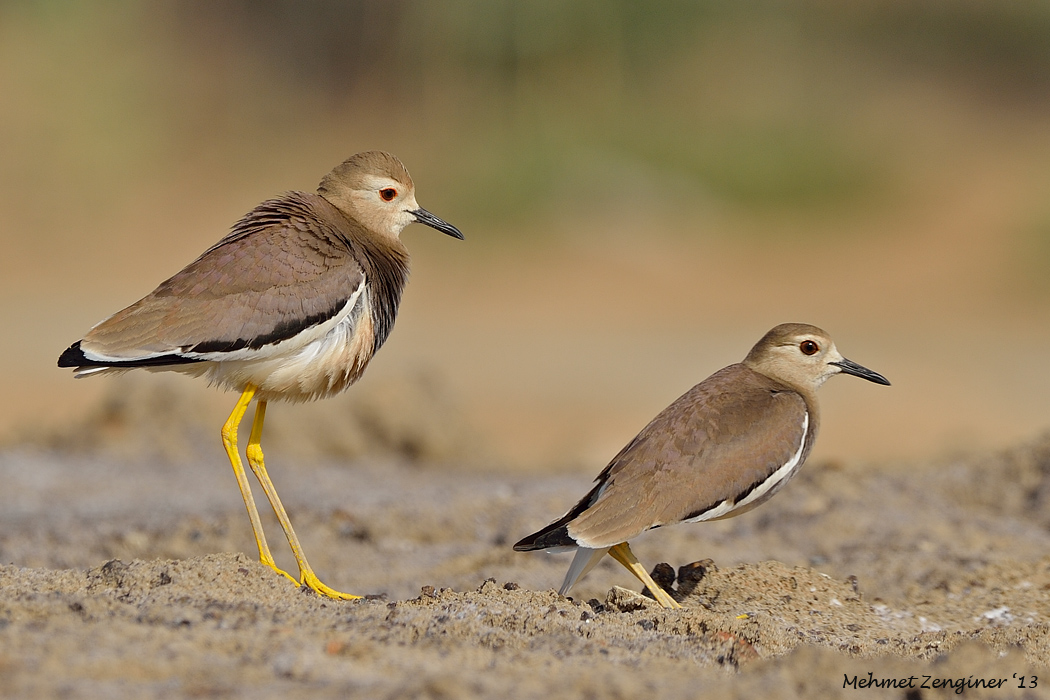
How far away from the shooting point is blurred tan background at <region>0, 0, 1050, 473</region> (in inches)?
894

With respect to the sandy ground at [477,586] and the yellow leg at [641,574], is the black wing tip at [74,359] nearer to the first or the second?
the sandy ground at [477,586]

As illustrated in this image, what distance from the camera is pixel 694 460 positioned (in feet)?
19.6

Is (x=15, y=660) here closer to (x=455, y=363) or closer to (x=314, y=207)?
(x=314, y=207)

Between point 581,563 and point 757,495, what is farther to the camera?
point 757,495

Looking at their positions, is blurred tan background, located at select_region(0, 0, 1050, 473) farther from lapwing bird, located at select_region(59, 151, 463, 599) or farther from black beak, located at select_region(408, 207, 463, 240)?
lapwing bird, located at select_region(59, 151, 463, 599)

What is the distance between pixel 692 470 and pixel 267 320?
81.4 inches

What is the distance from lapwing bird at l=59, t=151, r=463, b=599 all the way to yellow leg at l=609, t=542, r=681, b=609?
4.24 ft

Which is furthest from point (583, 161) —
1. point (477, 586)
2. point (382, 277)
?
point (477, 586)

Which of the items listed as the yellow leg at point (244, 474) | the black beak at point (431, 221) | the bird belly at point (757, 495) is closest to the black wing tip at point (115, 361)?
the yellow leg at point (244, 474)

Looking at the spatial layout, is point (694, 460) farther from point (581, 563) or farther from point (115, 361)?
point (115, 361)

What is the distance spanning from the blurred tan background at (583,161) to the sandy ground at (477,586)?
A: 27.9ft

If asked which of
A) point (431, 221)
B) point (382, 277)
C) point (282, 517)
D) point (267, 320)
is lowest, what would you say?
point (282, 517)

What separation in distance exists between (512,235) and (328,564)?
19180 mm

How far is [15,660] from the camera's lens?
3740 mm
